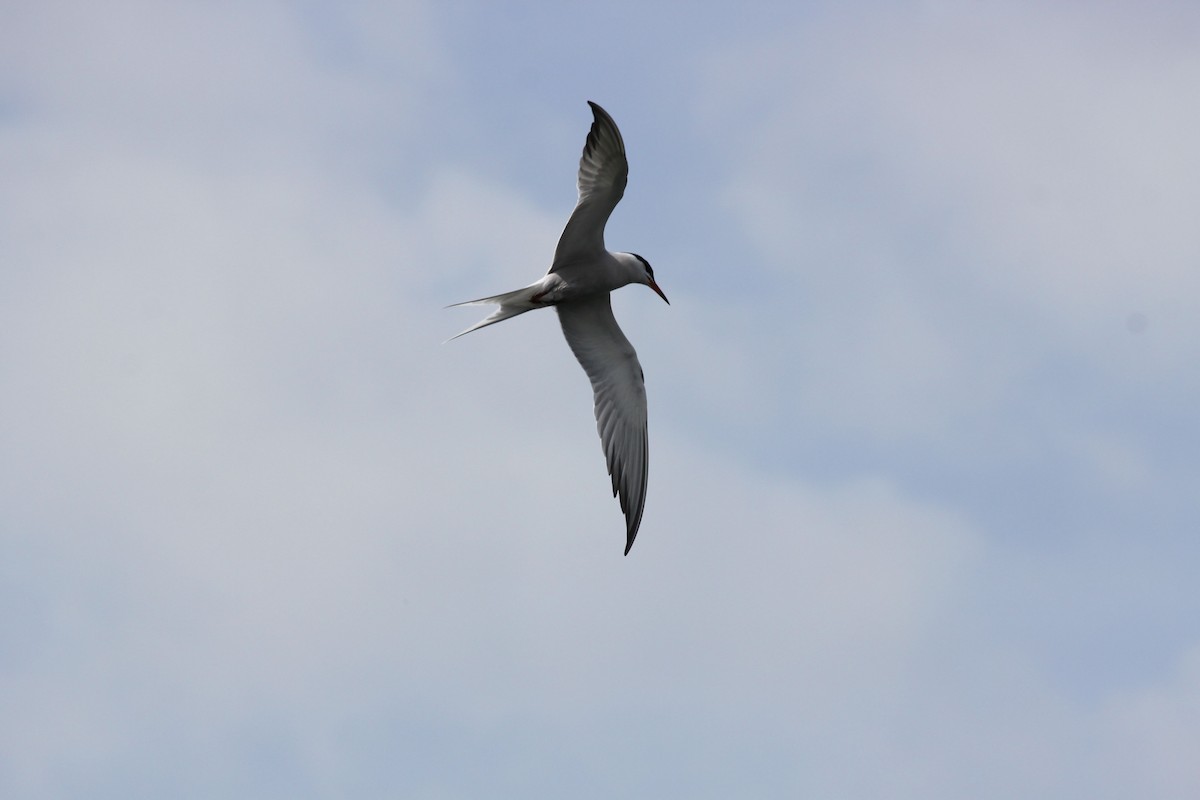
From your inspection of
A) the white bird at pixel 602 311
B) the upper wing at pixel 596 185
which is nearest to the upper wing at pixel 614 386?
the white bird at pixel 602 311

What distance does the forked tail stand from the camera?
481 inches

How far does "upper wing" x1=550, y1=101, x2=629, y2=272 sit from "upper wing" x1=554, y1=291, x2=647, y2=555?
0.90 metres

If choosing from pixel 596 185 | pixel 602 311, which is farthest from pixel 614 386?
pixel 596 185

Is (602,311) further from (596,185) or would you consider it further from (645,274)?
(596,185)

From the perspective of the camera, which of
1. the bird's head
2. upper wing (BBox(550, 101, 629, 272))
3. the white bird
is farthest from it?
the bird's head

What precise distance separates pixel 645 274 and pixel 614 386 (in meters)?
1.14

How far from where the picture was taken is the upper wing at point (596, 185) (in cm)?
1105

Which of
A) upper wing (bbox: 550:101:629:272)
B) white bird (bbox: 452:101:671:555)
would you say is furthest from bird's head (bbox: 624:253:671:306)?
upper wing (bbox: 550:101:629:272)

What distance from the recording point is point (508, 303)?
12383 mm

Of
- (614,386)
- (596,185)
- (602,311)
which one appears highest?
(602,311)

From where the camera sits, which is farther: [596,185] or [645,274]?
[645,274]

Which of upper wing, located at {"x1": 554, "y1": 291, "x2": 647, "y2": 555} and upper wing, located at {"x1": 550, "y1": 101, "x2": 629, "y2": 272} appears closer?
upper wing, located at {"x1": 550, "y1": 101, "x2": 629, "y2": 272}

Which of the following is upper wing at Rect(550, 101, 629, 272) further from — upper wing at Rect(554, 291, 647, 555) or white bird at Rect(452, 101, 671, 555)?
upper wing at Rect(554, 291, 647, 555)

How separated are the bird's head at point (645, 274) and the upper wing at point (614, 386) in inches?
14.6
